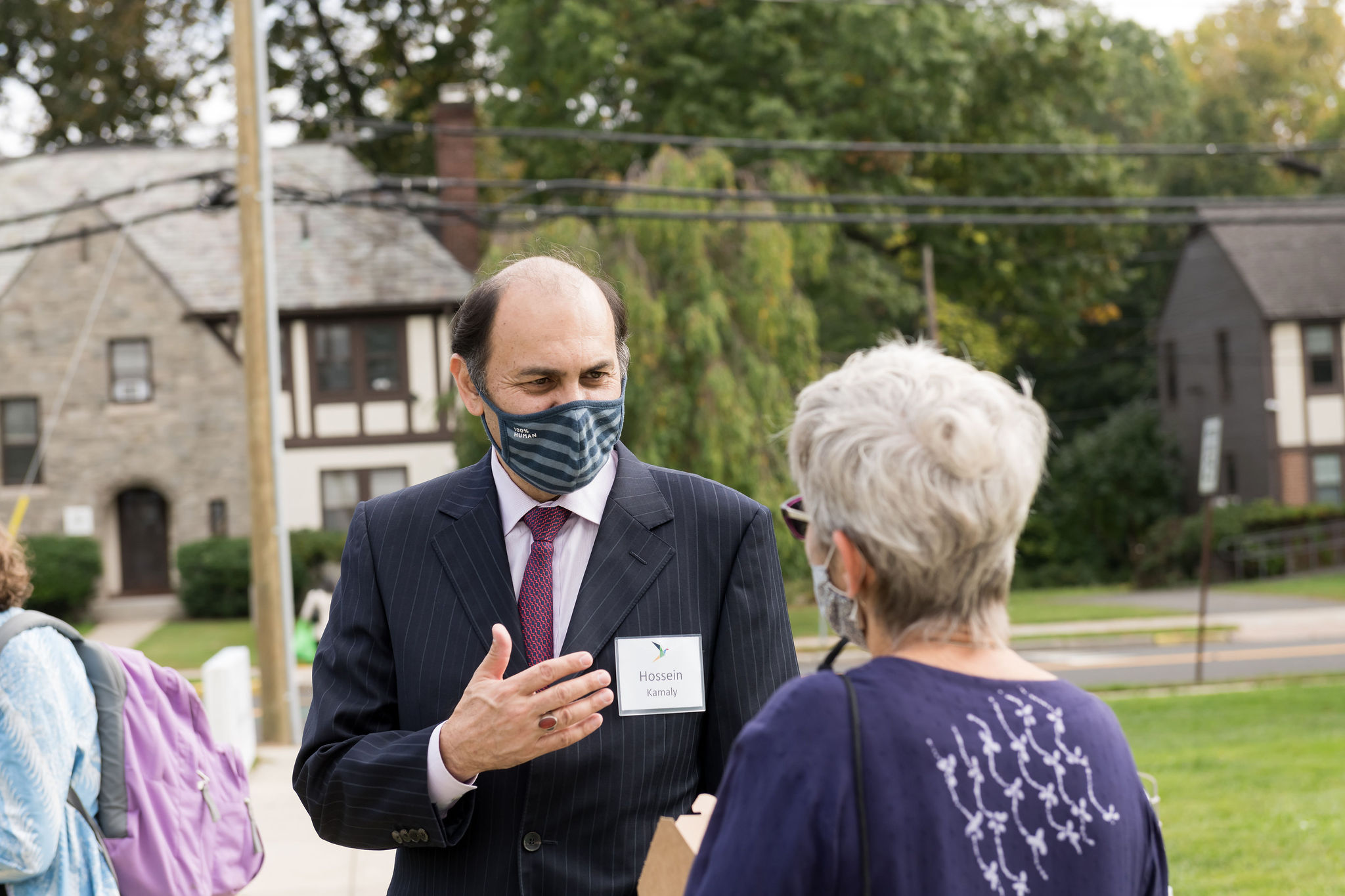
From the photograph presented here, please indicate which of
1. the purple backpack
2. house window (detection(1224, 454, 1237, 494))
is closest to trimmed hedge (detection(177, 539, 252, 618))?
the purple backpack

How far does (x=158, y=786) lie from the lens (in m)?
3.74

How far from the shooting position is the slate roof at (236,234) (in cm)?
2916

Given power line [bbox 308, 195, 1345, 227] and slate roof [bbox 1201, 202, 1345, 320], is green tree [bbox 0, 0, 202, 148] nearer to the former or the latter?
power line [bbox 308, 195, 1345, 227]

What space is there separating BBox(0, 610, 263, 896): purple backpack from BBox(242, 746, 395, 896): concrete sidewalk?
195 cm

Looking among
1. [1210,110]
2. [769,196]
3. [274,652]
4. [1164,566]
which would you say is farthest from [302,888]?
[1210,110]

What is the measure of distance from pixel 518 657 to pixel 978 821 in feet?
3.39

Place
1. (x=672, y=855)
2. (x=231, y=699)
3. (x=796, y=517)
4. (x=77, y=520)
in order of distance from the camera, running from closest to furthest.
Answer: (x=672, y=855)
(x=796, y=517)
(x=231, y=699)
(x=77, y=520)

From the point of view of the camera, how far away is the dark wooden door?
29.3 metres

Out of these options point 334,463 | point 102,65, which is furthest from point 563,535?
point 102,65

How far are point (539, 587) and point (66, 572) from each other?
27440 millimetres

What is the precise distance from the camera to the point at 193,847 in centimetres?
388

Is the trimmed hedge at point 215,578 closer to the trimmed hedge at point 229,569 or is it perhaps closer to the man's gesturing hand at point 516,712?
the trimmed hedge at point 229,569

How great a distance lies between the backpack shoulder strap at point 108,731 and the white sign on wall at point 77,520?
27.1 m

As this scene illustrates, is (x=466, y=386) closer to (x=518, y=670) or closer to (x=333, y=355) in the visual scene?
(x=518, y=670)
